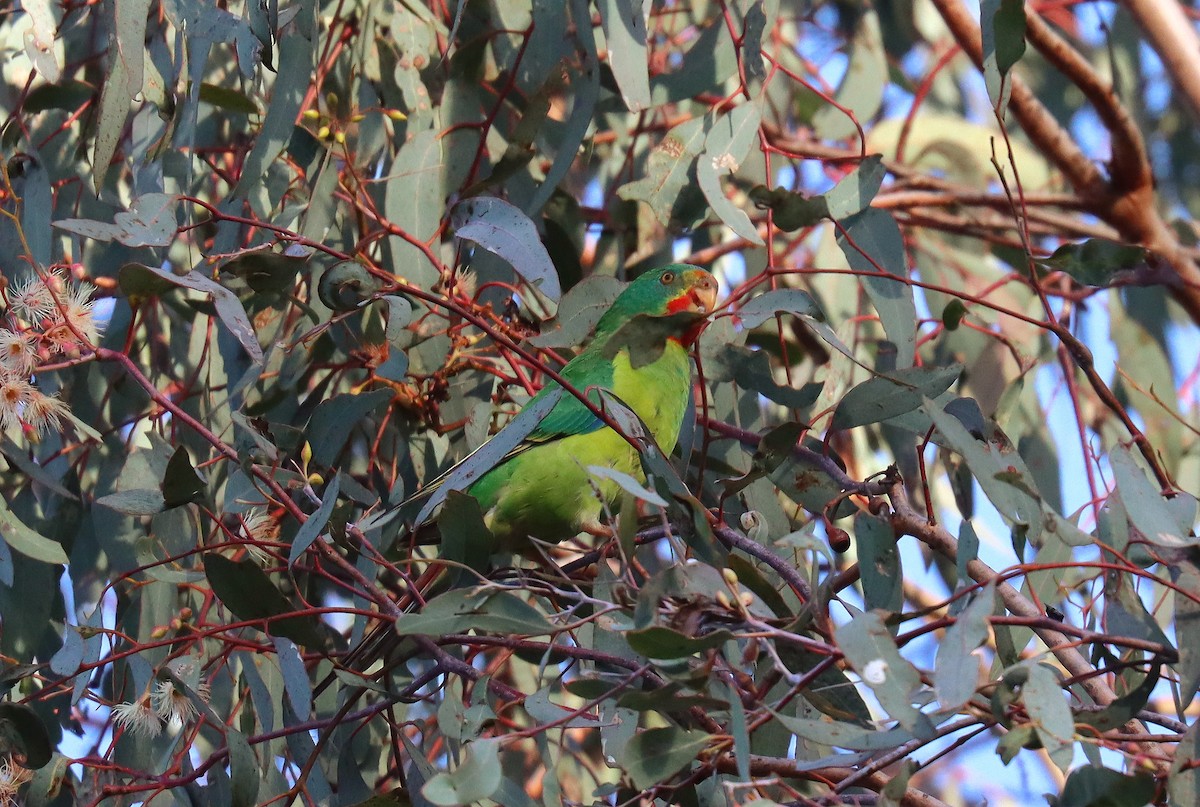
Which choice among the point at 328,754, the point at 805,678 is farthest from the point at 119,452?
the point at 805,678

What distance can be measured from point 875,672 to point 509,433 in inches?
36.4

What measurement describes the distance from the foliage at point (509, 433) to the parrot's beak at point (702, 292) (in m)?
0.28

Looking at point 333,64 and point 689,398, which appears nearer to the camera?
point 689,398

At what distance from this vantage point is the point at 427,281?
10.1ft

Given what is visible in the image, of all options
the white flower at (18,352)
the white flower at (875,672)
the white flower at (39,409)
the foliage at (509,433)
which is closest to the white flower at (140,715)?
the foliage at (509,433)

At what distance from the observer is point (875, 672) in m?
1.57

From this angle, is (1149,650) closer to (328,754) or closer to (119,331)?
(328,754)

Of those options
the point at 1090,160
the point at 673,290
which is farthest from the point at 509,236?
the point at 1090,160

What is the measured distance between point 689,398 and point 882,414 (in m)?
0.85

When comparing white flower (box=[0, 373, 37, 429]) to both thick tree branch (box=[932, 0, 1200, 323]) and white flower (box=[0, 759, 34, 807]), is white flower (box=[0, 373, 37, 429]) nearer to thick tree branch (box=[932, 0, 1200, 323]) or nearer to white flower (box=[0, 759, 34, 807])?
white flower (box=[0, 759, 34, 807])

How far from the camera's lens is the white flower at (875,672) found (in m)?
1.55

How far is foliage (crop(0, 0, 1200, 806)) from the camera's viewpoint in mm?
1828

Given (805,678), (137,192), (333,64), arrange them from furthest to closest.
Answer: (333,64) → (137,192) → (805,678)

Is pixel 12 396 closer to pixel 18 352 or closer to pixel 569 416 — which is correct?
pixel 18 352
